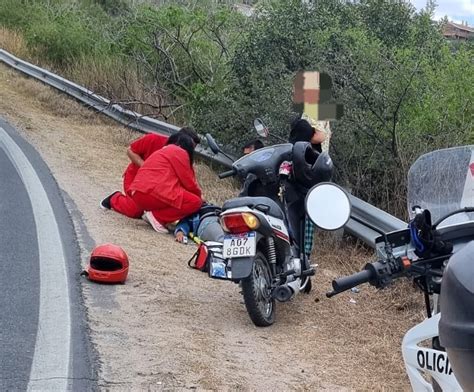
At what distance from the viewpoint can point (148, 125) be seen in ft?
42.3

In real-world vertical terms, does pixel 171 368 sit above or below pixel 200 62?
below

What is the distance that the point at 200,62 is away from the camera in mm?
14242

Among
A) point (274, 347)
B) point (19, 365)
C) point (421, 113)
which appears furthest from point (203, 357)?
point (421, 113)

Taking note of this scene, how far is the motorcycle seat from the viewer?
18.5 ft

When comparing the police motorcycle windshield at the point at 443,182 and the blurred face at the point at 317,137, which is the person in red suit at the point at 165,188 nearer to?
the blurred face at the point at 317,137

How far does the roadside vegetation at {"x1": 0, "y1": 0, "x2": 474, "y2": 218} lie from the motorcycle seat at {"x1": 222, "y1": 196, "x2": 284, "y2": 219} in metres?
2.45

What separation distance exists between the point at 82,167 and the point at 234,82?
7.71ft

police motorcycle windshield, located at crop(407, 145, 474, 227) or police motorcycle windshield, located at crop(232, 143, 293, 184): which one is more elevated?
police motorcycle windshield, located at crop(407, 145, 474, 227)

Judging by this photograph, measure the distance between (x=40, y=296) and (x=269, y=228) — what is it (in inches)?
63.4

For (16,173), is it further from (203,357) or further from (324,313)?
(203,357)

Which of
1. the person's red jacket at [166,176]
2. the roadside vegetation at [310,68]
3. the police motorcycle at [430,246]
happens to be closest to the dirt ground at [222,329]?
the person's red jacket at [166,176]

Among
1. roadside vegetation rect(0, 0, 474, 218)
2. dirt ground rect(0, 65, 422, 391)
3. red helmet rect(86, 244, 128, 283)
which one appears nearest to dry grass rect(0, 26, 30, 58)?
roadside vegetation rect(0, 0, 474, 218)

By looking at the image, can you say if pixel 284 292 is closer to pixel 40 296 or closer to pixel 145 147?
pixel 40 296

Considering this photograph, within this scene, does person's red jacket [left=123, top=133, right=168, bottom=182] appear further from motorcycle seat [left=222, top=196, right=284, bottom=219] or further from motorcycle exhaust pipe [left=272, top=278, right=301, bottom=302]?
motorcycle exhaust pipe [left=272, top=278, right=301, bottom=302]
